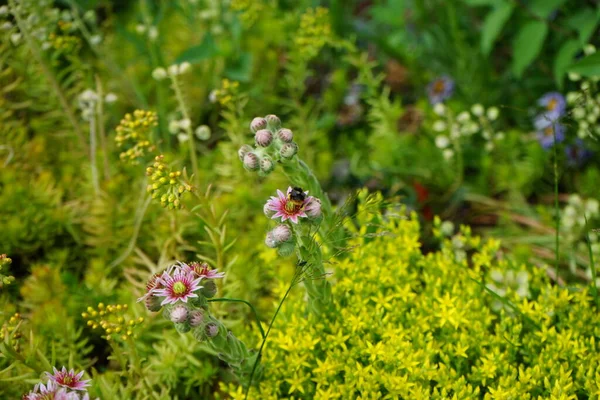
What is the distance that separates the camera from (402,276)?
5.81ft

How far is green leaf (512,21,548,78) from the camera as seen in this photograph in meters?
2.46

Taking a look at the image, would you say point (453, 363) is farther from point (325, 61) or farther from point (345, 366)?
Result: point (325, 61)

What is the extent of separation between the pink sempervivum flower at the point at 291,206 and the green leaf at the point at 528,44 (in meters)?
1.50

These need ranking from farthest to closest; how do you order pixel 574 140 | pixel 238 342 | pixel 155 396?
pixel 574 140
pixel 155 396
pixel 238 342

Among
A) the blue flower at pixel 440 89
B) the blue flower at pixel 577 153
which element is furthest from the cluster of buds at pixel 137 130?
the blue flower at pixel 577 153

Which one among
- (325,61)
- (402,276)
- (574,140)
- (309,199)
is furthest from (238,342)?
(325,61)

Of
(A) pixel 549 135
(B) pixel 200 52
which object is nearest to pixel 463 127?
(A) pixel 549 135

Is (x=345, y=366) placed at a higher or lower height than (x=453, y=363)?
higher

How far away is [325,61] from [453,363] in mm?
1993

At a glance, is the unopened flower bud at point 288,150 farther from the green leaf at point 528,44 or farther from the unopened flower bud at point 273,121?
the green leaf at point 528,44

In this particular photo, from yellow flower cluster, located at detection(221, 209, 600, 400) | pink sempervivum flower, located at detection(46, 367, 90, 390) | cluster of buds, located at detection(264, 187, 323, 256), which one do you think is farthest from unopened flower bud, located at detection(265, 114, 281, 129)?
pink sempervivum flower, located at detection(46, 367, 90, 390)

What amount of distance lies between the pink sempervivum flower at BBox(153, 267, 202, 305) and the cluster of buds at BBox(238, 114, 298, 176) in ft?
0.96

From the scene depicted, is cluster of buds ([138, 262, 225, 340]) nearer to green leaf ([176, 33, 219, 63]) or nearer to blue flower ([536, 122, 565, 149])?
green leaf ([176, 33, 219, 63])

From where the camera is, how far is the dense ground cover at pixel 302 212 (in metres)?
1.51
